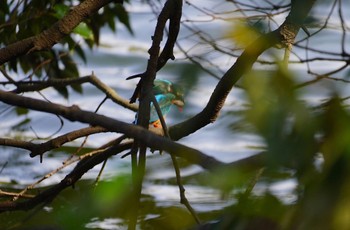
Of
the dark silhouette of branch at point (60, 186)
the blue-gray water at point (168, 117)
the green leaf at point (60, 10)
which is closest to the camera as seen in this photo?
the blue-gray water at point (168, 117)

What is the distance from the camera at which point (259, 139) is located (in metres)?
0.80

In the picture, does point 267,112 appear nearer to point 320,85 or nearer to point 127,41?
point 320,85

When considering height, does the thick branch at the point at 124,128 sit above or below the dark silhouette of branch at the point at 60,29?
above

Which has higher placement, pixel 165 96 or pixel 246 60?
pixel 246 60

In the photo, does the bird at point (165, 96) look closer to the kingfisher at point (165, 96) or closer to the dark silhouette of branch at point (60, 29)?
the kingfisher at point (165, 96)

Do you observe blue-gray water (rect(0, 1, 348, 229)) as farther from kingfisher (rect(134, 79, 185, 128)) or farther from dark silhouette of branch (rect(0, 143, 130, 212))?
dark silhouette of branch (rect(0, 143, 130, 212))

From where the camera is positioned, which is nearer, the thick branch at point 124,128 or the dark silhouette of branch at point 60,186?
the thick branch at point 124,128

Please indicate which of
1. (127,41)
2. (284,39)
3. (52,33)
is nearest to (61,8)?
(52,33)

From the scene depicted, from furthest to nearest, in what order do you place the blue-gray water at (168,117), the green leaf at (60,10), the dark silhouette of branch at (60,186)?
the green leaf at (60,10) → the dark silhouette of branch at (60,186) → the blue-gray water at (168,117)

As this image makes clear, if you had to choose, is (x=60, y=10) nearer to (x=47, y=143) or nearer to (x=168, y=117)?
(x=47, y=143)

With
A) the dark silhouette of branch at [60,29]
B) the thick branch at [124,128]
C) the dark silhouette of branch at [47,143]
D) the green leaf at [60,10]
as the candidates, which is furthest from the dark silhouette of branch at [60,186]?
the green leaf at [60,10]

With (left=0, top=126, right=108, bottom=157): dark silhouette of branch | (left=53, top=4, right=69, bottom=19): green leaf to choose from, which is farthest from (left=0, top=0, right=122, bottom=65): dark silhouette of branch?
(left=53, top=4, right=69, bottom=19): green leaf

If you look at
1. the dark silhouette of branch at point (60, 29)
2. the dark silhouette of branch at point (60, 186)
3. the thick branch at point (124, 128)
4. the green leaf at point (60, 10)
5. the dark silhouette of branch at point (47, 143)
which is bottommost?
the dark silhouette of branch at point (60, 186)

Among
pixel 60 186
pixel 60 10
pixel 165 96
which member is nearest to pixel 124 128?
pixel 60 186
